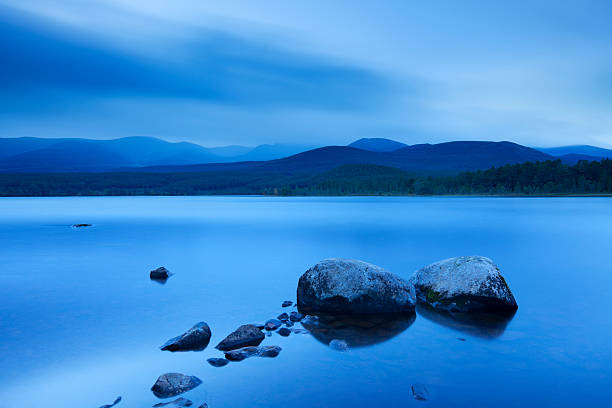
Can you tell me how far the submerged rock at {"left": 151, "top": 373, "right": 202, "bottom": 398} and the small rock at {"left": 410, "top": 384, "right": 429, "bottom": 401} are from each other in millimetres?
3244

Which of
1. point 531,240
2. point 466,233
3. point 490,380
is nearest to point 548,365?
point 490,380

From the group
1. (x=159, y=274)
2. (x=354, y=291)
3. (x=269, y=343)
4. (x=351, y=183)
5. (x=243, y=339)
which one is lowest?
(x=159, y=274)

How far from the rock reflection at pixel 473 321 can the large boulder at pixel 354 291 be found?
54cm

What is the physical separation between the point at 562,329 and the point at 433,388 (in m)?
4.43

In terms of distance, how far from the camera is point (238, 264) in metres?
18.1

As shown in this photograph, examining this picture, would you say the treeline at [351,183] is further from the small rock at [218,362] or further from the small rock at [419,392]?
the small rock at [218,362]

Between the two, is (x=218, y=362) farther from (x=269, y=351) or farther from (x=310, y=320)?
(x=310, y=320)

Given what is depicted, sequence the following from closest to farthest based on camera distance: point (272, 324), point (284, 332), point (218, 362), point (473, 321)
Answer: point (218, 362) → point (284, 332) → point (272, 324) → point (473, 321)

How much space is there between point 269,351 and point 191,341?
1.60 metres

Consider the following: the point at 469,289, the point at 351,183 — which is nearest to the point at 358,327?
the point at 469,289

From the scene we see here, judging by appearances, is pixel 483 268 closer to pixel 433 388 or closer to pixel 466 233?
pixel 433 388

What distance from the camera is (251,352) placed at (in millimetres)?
7410

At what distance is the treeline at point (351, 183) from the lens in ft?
367

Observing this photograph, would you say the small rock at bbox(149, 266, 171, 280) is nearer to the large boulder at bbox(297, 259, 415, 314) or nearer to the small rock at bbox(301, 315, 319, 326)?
the large boulder at bbox(297, 259, 415, 314)
